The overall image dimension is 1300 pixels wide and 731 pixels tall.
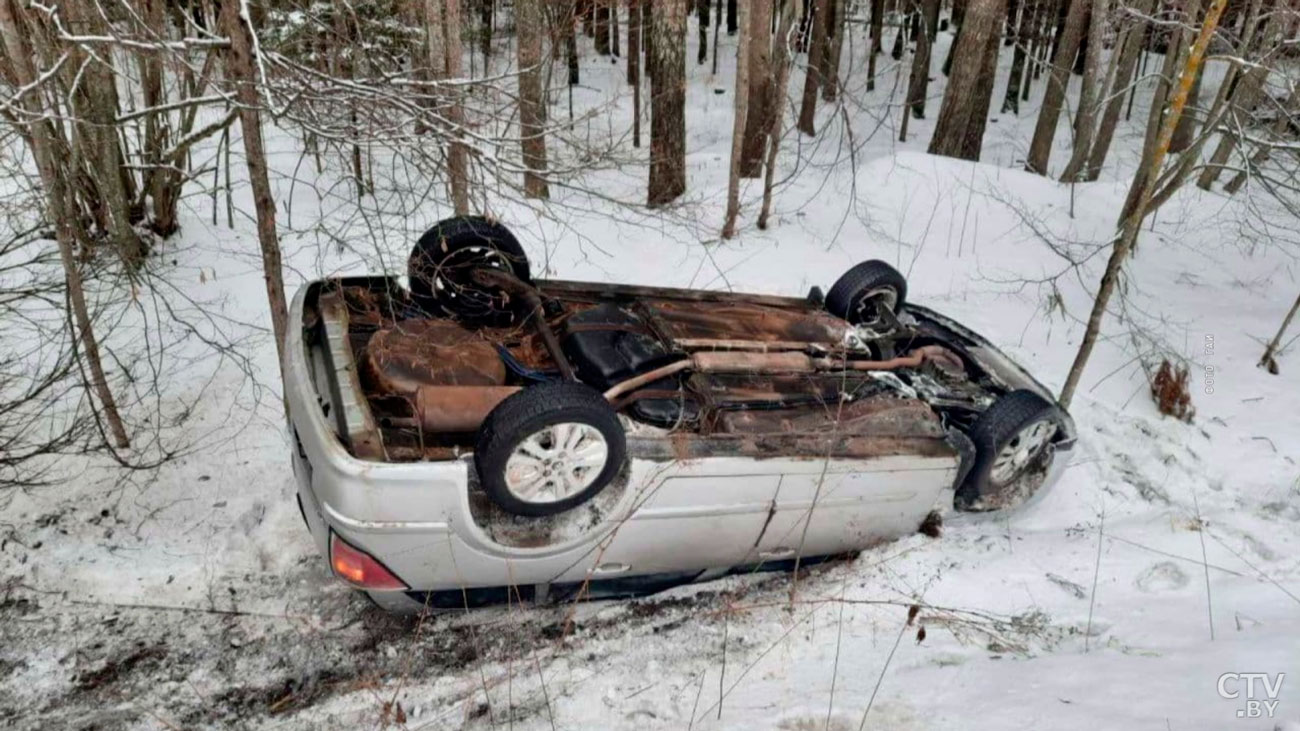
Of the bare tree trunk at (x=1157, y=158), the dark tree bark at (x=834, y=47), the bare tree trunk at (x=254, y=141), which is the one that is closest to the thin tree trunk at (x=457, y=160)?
the bare tree trunk at (x=254, y=141)

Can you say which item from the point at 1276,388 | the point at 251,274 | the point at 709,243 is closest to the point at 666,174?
the point at 709,243

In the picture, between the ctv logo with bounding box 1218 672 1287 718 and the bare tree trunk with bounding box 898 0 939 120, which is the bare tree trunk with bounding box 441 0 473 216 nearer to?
the ctv logo with bounding box 1218 672 1287 718

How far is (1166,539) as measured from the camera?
14.5ft

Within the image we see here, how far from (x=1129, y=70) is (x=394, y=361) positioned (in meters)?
14.0

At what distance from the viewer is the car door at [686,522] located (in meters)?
3.34

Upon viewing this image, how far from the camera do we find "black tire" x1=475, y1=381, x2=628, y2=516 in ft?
9.84

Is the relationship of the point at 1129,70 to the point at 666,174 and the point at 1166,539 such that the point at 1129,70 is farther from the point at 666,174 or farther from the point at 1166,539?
the point at 1166,539

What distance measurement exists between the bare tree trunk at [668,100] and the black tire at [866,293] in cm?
487

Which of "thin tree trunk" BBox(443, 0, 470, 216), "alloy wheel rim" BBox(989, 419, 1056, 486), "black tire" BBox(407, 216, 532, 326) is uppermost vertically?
"thin tree trunk" BBox(443, 0, 470, 216)

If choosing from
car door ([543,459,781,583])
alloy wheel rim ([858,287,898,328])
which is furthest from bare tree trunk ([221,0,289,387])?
alloy wheel rim ([858,287,898,328])

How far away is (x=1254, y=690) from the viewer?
9.71 ft

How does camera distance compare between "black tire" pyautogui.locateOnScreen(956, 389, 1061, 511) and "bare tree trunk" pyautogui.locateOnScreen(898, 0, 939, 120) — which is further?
"bare tree trunk" pyautogui.locateOnScreen(898, 0, 939, 120)

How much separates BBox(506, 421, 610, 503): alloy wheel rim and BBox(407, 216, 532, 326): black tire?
5.03 feet

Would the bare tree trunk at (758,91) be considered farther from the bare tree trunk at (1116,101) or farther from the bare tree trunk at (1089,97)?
the bare tree trunk at (1116,101)
